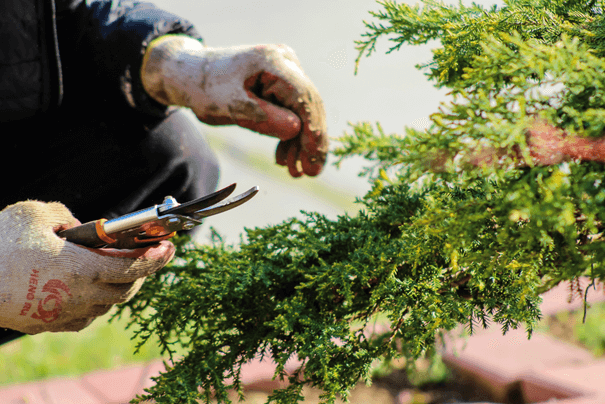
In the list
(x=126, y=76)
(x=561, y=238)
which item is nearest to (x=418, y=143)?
(x=561, y=238)

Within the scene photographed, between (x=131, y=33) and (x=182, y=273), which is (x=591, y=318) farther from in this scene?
(x=131, y=33)

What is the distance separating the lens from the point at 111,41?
127 centimetres

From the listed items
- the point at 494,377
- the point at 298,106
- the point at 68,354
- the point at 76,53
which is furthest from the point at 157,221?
the point at 68,354

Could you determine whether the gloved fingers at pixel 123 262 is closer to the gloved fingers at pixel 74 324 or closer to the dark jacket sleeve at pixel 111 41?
the gloved fingers at pixel 74 324

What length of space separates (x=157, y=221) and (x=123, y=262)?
0.13 m

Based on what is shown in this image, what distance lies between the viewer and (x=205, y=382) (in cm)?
80

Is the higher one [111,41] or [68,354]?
[111,41]

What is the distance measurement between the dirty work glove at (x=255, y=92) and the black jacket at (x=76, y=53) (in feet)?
0.35

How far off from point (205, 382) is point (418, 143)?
0.59m

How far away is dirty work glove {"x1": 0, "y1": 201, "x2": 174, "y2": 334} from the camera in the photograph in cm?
78

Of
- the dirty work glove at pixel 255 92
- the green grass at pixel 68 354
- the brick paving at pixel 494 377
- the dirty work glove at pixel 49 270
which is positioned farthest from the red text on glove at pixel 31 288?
the green grass at pixel 68 354

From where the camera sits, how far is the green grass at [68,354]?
2.03 meters

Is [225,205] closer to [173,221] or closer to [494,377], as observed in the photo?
[173,221]

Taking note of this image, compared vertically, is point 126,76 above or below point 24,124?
above
